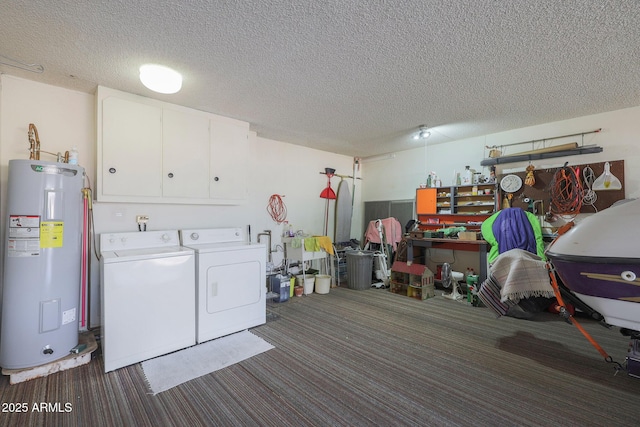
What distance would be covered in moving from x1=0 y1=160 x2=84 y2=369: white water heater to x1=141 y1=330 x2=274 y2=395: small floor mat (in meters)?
0.75

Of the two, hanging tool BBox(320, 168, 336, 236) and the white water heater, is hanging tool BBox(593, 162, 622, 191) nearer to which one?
hanging tool BBox(320, 168, 336, 236)

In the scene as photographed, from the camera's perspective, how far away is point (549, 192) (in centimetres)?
383

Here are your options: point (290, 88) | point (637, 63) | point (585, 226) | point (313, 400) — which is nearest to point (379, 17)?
point (290, 88)

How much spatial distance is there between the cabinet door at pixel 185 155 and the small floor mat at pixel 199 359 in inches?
65.5

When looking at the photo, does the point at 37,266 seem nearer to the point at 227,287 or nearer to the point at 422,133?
the point at 227,287

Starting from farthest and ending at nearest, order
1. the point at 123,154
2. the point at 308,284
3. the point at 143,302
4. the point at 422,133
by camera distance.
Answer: the point at 308,284
the point at 422,133
the point at 123,154
the point at 143,302

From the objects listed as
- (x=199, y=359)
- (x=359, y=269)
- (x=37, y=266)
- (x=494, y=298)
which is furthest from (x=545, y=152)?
(x=37, y=266)

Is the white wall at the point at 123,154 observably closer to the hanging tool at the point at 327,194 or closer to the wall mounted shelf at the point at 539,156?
the hanging tool at the point at 327,194

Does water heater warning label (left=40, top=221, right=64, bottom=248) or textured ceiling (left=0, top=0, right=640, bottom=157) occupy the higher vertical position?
textured ceiling (left=0, top=0, right=640, bottom=157)

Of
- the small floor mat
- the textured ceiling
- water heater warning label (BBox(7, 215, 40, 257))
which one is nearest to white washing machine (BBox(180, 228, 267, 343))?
the small floor mat

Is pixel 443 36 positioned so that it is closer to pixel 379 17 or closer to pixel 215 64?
pixel 379 17

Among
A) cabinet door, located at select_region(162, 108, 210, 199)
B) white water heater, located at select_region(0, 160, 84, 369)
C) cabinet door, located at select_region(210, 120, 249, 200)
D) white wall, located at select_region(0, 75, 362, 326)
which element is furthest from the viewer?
cabinet door, located at select_region(210, 120, 249, 200)

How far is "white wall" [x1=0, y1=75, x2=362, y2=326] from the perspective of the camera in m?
2.54

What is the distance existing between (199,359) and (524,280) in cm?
293
